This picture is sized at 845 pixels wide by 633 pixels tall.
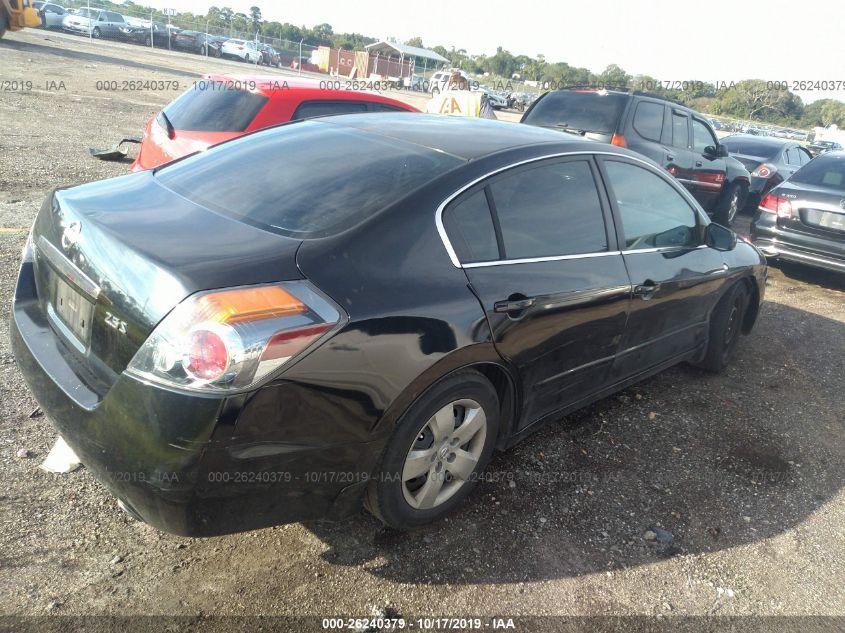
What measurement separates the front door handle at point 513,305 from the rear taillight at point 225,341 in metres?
0.87

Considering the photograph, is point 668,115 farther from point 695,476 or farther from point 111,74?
point 111,74

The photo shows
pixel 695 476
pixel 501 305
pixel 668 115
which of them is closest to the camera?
pixel 501 305

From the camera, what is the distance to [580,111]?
834 cm

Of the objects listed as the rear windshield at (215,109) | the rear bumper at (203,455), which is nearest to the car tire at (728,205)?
the rear windshield at (215,109)

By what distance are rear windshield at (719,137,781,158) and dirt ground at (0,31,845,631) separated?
381 inches

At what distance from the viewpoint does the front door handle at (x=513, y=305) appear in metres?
2.57

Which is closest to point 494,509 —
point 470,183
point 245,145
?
point 470,183

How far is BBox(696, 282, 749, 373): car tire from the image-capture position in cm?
436

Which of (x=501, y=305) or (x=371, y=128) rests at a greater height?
(x=371, y=128)

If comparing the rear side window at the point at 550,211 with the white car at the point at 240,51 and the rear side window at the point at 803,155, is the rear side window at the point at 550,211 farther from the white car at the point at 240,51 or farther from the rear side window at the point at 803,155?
the white car at the point at 240,51

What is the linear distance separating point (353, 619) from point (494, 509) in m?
0.90

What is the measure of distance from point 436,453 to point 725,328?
2875 mm

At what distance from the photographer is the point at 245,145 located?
3.20 meters

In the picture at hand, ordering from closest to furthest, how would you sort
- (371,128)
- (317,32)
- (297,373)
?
(297,373)
(371,128)
(317,32)
